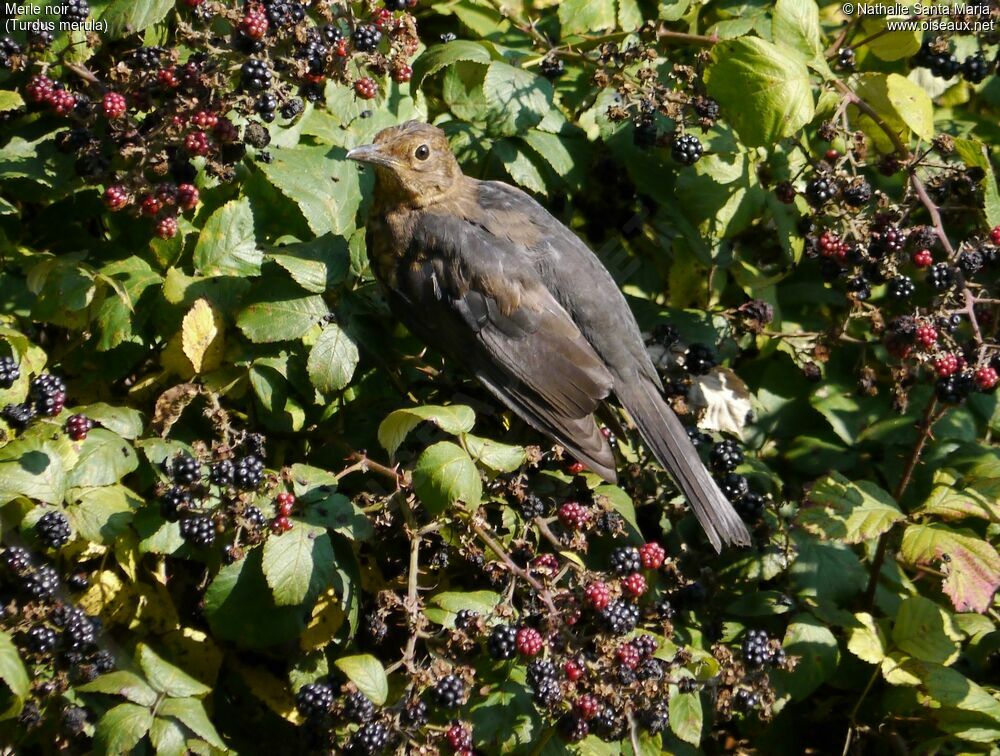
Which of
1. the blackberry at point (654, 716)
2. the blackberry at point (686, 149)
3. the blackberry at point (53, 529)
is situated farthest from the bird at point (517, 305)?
the blackberry at point (53, 529)

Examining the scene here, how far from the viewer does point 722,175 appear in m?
4.16

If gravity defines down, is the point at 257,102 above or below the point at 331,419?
above

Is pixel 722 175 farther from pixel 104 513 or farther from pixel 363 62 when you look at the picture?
pixel 104 513

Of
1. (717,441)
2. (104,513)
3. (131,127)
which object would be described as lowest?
(717,441)

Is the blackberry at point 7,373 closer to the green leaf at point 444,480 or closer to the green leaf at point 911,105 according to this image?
the green leaf at point 444,480

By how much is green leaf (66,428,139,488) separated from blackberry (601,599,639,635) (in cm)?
141

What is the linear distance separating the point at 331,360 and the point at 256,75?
0.88 meters

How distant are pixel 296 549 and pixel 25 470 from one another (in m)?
0.75

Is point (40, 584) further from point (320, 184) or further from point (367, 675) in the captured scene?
point (320, 184)

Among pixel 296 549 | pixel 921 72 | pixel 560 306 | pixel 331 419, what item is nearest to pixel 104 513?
pixel 296 549

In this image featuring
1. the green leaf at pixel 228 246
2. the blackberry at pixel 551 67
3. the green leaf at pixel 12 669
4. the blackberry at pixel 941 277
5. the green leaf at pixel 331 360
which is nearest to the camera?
the green leaf at pixel 12 669

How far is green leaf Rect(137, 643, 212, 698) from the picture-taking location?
301 cm

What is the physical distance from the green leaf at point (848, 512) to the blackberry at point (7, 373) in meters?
2.49

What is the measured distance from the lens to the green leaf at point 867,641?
383 cm
